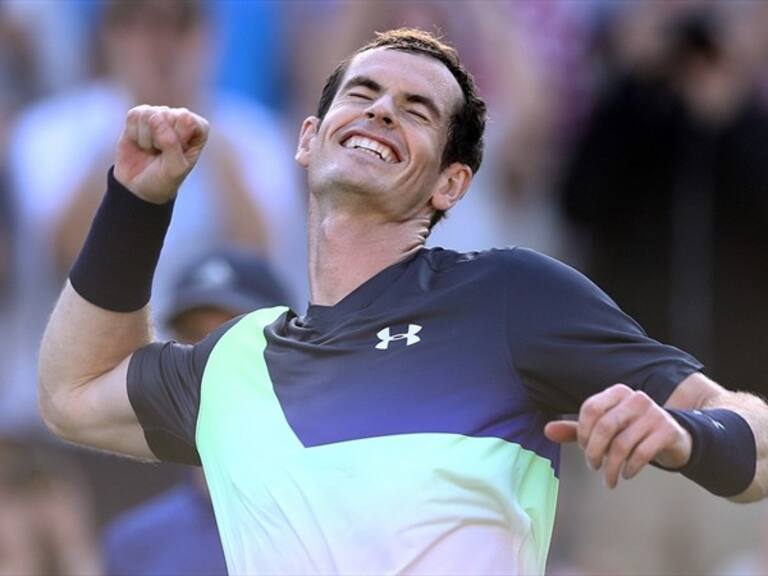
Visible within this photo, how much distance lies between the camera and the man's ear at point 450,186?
4168 mm

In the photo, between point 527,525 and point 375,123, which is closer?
point 527,525

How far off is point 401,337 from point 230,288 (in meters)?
2.36

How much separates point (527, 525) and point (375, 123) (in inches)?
43.7

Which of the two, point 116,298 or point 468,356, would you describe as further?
point 116,298

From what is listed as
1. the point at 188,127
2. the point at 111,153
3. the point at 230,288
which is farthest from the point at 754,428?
the point at 111,153

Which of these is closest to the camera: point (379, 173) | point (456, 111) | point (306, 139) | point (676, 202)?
point (379, 173)

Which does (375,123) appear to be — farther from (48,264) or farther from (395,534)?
(48,264)

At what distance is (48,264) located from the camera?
24.6 feet

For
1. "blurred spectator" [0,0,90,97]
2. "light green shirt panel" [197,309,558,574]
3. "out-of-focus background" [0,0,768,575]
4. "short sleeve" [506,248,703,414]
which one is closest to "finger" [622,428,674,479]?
"short sleeve" [506,248,703,414]

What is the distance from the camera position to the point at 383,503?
3.49 m

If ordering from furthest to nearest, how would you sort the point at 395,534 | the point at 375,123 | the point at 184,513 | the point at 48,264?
1. the point at 48,264
2. the point at 184,513
3. the point at 375,123
4. the point at 395,534

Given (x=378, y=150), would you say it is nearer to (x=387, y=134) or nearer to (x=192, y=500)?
(x=387, y=134)

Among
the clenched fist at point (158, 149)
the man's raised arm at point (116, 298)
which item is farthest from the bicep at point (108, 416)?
the clenched fist at point (158, 149)

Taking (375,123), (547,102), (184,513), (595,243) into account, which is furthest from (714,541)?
(375,123)
